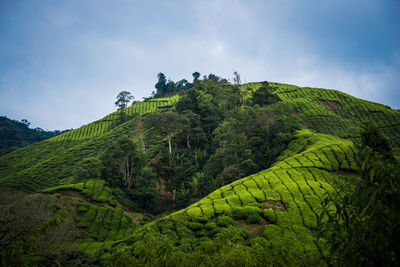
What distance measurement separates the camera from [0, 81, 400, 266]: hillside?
28.9ft

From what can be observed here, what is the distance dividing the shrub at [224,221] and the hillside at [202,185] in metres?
0.09

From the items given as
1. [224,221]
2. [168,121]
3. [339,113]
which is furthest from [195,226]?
[339,113]

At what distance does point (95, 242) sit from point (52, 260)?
45.2 ft

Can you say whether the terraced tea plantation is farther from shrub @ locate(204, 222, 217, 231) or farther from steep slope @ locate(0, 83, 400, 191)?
shrub @ locate(204, 222, 217, 231)

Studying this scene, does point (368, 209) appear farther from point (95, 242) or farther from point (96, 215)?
point (96, 215)

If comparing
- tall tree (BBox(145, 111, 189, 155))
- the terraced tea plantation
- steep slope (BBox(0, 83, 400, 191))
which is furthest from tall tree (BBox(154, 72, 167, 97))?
tall tree (BBox(145, 111, 189, 155))

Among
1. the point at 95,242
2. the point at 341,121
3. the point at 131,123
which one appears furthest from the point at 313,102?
the point at 95,242

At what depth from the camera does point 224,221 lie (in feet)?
52.4

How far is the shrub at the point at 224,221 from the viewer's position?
1582 centimetres

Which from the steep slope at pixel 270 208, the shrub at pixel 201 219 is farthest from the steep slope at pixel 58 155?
the shrub at pixel 201 219

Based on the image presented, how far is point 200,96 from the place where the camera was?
49656 mm

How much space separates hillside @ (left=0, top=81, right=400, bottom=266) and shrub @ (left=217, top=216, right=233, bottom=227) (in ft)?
0.30

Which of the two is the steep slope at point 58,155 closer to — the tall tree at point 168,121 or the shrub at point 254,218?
the tall tree at point 168,121

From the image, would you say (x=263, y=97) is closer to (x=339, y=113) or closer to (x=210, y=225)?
(x=339, y=113)
